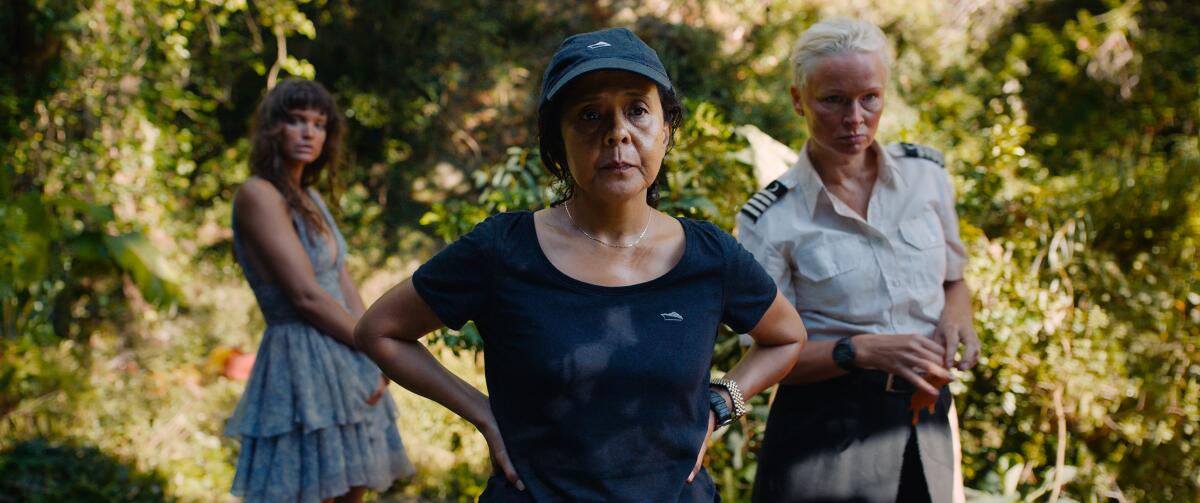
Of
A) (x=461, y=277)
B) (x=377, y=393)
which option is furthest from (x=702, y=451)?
(x=377, y=393)

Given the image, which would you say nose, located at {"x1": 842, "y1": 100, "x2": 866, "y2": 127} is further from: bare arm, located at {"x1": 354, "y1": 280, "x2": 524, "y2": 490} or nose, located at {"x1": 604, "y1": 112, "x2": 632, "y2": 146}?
bare arm, located at {"x1": 354, "y1": 280, "x2": 524, "y2": 490}

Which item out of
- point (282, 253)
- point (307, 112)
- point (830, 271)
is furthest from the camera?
point (307, 112)

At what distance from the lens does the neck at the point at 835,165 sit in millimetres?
2309

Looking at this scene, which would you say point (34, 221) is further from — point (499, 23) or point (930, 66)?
point (930, 66)

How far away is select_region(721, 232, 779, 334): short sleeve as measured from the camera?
5.66 feet

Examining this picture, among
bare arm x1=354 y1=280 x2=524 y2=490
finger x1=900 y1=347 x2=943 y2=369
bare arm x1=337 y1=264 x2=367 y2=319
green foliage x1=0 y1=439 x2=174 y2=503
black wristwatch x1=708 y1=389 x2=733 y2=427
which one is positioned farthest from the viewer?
green foliage x1=0 y1=439 x2=174 y2=503

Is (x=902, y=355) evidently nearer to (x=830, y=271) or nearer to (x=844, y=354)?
(x=844, y=354)

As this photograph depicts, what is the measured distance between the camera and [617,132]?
157 cm

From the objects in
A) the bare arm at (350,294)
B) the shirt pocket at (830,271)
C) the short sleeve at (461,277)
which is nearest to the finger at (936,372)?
the shirt pocket at (830,271)

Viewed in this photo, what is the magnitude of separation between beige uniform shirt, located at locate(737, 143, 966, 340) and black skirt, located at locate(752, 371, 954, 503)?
0.51 ft

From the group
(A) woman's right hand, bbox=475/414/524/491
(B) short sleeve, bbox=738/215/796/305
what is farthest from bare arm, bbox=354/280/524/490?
(B) short sleeve, bbox=738/215/796/305

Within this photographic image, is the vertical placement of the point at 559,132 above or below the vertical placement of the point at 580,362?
above

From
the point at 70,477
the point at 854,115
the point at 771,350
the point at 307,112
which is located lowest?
the point at 70,477

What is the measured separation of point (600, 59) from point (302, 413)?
189 centimetres
